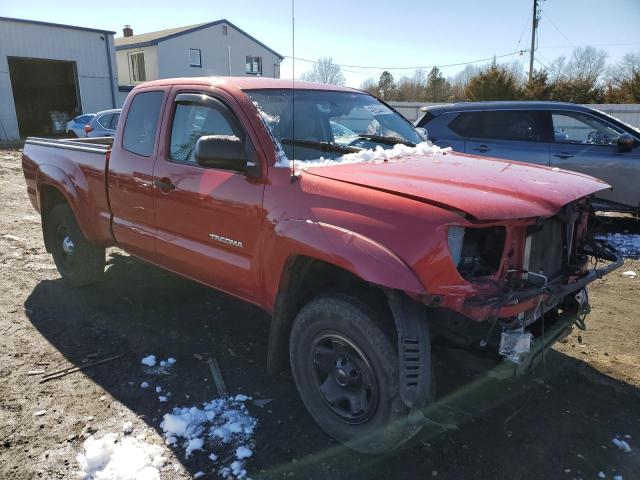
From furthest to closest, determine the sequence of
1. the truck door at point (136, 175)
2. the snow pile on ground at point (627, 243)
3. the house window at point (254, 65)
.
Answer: the house window at point (254, 65)
the snow pile on ground at point (627, 243)
the truck door at point (136, 175)

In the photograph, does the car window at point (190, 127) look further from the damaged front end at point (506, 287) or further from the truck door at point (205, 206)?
the damaged front end at point (506, 287)

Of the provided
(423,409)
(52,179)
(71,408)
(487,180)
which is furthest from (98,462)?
(52,179)

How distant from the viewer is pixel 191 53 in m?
31.9

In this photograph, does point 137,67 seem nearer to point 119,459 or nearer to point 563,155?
point 563,155

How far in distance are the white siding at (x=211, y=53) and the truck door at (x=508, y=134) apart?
2486cm

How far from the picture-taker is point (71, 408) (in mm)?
3213

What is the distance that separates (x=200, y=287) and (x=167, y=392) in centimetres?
194

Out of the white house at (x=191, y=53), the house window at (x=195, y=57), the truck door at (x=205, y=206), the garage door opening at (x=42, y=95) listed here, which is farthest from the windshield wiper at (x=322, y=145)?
the house window at (x=195, y=57)

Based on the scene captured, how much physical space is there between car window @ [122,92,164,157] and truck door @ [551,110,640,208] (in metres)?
5.79

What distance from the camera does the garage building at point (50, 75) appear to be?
2239 centimetres

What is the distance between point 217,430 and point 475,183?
6.70ft

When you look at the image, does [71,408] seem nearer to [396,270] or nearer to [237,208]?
[237,208]

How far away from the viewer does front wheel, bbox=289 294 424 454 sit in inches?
98.6

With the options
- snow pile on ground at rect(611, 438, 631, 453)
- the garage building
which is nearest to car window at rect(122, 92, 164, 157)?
snow pile on ground at rect(611, 438, 631, 453)
